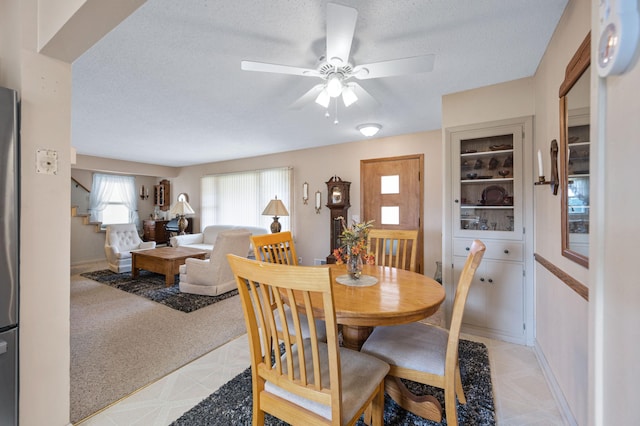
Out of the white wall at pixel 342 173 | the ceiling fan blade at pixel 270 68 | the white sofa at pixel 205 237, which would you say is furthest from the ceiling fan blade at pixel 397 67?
the white sofa at pixel 205 237

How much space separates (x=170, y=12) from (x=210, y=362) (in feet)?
8.05

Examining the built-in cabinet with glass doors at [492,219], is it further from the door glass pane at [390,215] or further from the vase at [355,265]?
the door glass pane at [390,215]

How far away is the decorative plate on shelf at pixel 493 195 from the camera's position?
2.50 m

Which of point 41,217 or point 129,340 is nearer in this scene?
point 41,217

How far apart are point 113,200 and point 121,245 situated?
80.6 inches

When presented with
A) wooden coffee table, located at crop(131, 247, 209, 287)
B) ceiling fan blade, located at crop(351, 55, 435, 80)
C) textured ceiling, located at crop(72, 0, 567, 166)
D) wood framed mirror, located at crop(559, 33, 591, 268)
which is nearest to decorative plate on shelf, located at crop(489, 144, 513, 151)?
textured ceiling, located at crop(72, 0, 567, 166)

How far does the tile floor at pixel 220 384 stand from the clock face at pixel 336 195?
2.66 meters

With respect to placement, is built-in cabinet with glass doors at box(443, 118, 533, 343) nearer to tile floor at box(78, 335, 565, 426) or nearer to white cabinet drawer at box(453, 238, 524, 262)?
white cabinet drawer at box(453, 238, 524, 262)

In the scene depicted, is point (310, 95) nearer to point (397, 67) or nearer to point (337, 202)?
point (397, 67)

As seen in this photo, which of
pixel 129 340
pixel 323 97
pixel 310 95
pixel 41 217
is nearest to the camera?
pixel 41 217

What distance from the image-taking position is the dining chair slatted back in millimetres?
2160

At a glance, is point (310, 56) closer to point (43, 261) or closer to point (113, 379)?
point (43, 261)

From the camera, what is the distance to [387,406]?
1.63m

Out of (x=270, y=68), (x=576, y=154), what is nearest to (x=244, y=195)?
(x=270, y=68)
